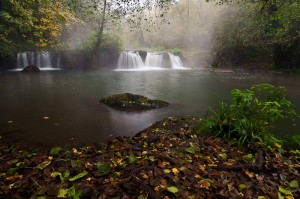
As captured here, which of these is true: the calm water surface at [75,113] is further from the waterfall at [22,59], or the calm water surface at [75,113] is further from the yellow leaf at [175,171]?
the waterfall at [22,59]

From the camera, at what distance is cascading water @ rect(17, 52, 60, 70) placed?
73.2ft

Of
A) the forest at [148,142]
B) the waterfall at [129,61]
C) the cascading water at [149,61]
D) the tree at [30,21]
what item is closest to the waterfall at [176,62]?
the cascading water at [149,61]

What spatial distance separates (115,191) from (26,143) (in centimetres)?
343

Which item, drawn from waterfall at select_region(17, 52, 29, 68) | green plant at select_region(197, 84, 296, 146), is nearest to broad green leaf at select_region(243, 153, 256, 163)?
green plant at select_region(197, 84, 296, 146)

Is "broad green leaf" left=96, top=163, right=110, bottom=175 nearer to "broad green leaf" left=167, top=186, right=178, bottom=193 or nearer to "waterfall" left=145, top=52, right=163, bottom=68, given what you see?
"broad green leaf" left=167, top=186, right=178, bottom=193

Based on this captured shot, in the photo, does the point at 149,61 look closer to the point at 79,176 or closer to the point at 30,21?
the point at 30,21

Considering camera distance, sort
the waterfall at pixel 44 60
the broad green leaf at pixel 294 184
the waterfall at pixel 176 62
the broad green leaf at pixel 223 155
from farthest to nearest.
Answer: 1. the waterfall at pixel 176 62
2. the waterfall at pixel 44 60
3. the broad green leaf at pixel 223 155
4. the broad green leaf at pixel 294 184

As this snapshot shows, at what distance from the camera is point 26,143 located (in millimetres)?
5258

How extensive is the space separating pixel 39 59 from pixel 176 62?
14.5m

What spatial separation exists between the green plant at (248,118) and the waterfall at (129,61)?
22.0 m

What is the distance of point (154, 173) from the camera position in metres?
3.04

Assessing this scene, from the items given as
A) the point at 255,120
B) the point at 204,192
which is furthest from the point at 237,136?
the point at 204,192

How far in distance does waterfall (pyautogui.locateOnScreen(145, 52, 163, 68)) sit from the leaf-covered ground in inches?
926

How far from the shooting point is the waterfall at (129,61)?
2620cm
